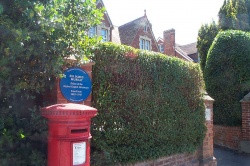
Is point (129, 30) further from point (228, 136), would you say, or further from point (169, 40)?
point (228, 136)

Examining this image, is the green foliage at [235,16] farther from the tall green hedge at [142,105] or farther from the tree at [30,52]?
the tree at [30,52]

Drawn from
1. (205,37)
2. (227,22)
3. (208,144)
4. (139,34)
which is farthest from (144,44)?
(208,144)

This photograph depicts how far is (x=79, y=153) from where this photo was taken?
3.10 m

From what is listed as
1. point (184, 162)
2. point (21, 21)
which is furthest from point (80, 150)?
point (184, 162)

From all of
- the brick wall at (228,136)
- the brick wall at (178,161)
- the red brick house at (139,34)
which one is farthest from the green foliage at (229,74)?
the red brick house at (139,34)

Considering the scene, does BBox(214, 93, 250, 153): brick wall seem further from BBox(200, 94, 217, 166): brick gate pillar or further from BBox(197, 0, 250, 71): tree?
BBox(197, 0, 250, 71): tree

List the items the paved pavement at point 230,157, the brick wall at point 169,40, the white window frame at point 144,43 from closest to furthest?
the paved pavement at point 230,157 < the white window frame at point 144,43 < the brick wall at point 169,40

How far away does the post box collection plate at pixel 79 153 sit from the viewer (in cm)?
306

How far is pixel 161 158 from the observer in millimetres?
5422

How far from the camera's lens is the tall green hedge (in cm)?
441

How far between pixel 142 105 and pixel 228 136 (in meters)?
6.77

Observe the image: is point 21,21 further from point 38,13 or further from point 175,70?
point 175,70

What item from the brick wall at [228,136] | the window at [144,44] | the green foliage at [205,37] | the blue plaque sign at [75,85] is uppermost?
the window at [144,44]

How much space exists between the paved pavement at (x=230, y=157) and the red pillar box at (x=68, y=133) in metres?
5.99
